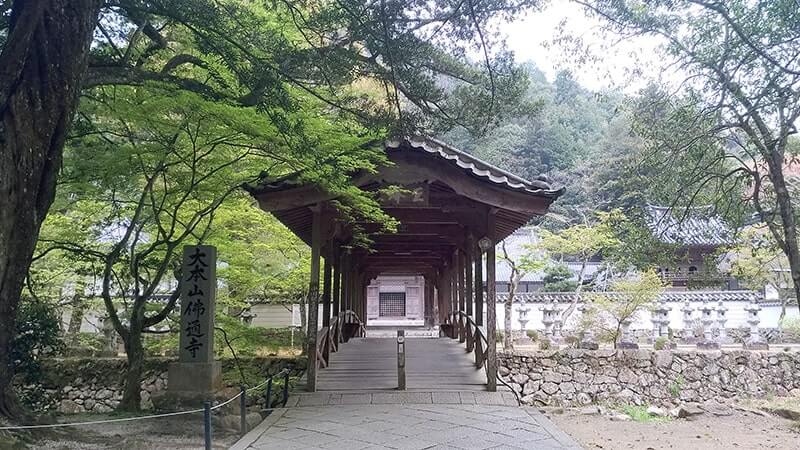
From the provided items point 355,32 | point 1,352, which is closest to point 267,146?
point 355,32

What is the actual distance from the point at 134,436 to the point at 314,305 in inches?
126

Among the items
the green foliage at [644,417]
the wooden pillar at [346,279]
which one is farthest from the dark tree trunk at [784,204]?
the wooden pillar at [346,279]

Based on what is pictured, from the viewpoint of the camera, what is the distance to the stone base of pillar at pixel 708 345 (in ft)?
57.1

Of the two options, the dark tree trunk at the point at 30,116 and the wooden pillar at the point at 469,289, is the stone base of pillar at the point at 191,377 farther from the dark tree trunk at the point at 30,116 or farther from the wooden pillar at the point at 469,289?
the wooden pillar at the point at 469,289

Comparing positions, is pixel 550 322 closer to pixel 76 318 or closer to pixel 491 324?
pixel 491 324

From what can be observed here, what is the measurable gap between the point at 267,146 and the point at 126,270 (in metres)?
3.98

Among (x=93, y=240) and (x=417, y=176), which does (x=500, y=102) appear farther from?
(x=93, y=240)

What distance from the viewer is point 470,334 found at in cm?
1124

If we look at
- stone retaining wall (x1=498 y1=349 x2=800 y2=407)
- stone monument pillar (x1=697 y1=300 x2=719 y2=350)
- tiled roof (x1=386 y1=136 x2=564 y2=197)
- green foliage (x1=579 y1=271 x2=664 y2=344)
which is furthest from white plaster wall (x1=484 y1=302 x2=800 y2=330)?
tiled roof (x1=386 y1=136 x2=564 y2=197)

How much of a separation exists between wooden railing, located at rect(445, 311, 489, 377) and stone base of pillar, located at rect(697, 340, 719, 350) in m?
8.21

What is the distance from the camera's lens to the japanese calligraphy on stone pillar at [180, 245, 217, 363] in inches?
282

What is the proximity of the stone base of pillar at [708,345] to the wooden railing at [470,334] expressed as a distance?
323 inches

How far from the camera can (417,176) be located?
838 cm

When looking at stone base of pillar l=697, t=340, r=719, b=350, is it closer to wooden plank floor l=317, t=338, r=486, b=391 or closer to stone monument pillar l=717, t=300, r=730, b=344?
stone monument pillar l=717, t=300, r=730, b=344
